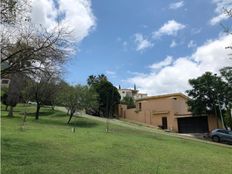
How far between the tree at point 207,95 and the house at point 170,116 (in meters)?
4.00

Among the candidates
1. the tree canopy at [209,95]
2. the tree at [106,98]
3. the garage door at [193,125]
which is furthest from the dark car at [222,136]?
the tree at [106,98]

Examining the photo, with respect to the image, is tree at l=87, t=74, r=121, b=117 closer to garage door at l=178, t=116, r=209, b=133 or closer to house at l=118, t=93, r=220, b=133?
house at l=118, t=93, r=220, b=133

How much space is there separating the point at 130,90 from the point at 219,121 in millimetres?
62363

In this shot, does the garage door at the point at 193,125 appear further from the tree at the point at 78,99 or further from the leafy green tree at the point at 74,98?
the leafy green tree at the point at 74,98

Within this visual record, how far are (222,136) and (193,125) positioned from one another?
1257 centimetres

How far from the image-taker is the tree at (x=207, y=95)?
135ft

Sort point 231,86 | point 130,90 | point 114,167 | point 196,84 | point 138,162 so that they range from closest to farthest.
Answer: point 114,167 < point 138,162 < point 231,86 < point 196,84 < point 130,90

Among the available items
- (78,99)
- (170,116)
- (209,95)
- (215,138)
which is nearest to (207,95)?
(209,95)

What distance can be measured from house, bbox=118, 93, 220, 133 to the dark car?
344 inches

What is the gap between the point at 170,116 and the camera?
168 feet

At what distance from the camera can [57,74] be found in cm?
1425

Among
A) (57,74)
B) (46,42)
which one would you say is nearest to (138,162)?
(57,74)

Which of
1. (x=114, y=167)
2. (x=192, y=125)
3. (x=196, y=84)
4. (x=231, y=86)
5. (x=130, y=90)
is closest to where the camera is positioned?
(x=114, y=167)

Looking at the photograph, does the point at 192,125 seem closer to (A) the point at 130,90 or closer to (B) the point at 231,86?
(B) the point at 231,86
